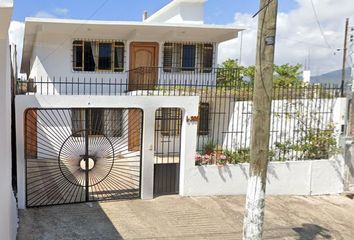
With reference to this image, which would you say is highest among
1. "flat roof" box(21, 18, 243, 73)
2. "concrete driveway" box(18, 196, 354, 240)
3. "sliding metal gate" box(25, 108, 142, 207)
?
"flat roof" box(21, 18, 243, 73)

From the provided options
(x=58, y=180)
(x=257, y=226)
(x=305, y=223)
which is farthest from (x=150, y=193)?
(x=257, y=226)

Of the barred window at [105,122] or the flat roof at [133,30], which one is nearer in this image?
the barred window at [105,122]

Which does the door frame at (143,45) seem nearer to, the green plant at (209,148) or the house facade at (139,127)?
the house facade at (139,127)

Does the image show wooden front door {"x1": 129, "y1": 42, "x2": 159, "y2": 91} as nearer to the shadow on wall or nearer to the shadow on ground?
the shadow on ground

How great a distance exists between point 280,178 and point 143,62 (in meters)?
8.39

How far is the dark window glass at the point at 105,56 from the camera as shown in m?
15.5

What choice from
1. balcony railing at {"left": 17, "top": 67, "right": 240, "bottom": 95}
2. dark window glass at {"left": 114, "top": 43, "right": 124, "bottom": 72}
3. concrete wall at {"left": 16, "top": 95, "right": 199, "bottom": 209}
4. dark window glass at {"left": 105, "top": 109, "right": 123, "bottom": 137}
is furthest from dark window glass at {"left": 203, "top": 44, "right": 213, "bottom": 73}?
concrete wall at {"left": 16, "top": 95, "right": 199, "bottom": 209}

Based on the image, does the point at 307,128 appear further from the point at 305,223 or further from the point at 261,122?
the point at 261,122

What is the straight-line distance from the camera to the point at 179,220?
26.0 feet

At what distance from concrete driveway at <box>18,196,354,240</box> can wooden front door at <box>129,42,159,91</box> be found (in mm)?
7438

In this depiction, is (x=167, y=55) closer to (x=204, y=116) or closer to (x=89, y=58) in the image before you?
(x=89, y=58)

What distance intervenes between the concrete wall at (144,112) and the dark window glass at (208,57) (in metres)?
7.77

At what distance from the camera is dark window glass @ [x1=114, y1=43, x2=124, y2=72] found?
15.8 meters

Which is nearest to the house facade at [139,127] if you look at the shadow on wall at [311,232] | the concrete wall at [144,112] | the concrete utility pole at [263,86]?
the concrete wall at [144,112]
